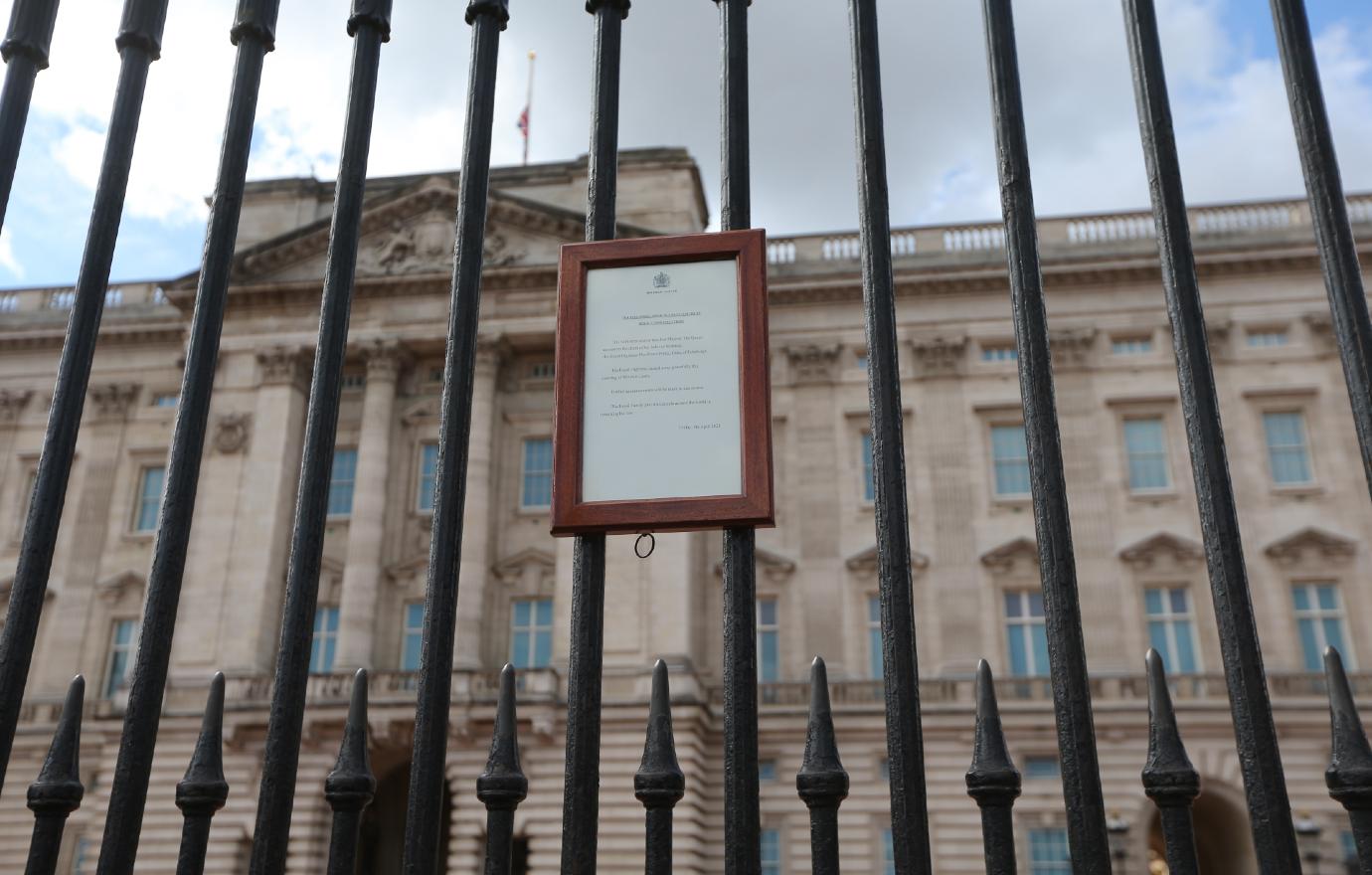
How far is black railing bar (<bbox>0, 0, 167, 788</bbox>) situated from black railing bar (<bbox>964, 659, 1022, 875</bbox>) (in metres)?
2.10

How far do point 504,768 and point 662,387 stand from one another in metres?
0.96

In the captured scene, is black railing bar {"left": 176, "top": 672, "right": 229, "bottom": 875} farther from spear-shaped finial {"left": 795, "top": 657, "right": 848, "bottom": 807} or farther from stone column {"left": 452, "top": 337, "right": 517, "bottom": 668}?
stone column {"left": 452, "top": 337, "right": 517, "bottom": 668}

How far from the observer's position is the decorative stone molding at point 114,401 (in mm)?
34562

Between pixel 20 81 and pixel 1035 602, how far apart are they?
2852cm

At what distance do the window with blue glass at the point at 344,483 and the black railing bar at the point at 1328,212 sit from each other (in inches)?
1205

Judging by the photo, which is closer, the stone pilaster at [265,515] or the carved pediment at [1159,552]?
the carved pediment at [1159,552]

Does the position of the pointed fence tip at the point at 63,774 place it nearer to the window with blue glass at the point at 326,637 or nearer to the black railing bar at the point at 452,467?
the black railing bar at the point at 452,467

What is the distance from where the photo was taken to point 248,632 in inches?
1188

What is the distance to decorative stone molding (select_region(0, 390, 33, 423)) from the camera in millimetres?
34750

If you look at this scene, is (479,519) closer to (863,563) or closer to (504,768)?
(863,563)

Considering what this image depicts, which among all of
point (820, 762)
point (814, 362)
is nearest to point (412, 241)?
point (814, 362)

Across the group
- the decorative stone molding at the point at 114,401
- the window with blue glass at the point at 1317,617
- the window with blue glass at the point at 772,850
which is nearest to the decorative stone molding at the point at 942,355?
the window with blue glass at the point at 1317,617

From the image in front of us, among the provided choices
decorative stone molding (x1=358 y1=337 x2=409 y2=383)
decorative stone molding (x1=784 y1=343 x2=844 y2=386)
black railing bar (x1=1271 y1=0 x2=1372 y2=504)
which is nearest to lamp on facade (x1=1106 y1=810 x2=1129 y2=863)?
decorative stone molding (x1=784 y1=343 x2=844 y2=386)

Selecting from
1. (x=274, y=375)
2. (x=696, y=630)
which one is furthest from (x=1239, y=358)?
(x=274, y=375)
